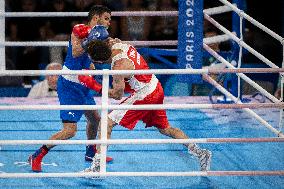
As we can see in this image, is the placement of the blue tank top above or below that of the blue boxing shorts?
above

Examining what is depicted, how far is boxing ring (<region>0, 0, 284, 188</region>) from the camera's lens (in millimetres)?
3975

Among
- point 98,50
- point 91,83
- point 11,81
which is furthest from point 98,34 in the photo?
point 11,81

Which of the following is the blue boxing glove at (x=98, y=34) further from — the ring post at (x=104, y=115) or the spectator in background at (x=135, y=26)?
the spectator in background at (x=135, y=26)

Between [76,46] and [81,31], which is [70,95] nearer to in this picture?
[76,46]

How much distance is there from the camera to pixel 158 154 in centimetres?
526

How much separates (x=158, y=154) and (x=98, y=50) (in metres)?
1.42

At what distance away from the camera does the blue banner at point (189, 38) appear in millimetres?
4992

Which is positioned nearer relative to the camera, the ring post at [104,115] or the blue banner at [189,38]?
the ring post at [104,115]

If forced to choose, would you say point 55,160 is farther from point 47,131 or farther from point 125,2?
point 125,2

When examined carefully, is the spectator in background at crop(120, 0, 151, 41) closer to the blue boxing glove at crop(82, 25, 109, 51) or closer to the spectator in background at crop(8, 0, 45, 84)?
the spectator in background at crop(8, 0, 45, 84)

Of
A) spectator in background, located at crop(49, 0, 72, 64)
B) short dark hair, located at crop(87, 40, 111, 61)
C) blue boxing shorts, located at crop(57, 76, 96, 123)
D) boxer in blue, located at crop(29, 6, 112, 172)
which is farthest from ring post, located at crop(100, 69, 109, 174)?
spectator in background, located at crop(49, 0, 72, 64)

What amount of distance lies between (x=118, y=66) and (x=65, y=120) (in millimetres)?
709

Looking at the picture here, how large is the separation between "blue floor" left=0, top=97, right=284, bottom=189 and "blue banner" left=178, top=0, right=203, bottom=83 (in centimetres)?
73

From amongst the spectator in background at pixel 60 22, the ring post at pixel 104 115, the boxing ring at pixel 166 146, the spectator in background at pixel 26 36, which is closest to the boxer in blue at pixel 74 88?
the boxing ring at pixel 166 146
